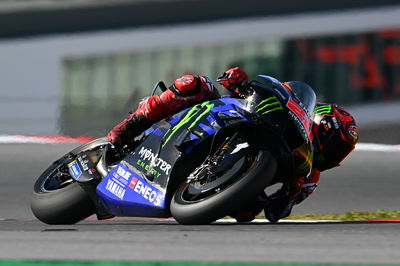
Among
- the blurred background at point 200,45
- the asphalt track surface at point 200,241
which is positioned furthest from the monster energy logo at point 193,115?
the blurred background at point 200,45

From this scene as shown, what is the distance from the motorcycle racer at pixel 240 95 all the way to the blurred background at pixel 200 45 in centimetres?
2046

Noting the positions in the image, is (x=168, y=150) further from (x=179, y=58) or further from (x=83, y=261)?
(x=179, y=58)

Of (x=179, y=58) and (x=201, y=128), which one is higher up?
(x=201, y=128)

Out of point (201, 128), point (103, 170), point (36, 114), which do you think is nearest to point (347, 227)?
point (201, 128)

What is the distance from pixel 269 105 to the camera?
7.12m

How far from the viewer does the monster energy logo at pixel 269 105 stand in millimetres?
7098

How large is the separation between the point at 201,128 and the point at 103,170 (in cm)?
97

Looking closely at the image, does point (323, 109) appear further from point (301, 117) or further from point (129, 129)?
point (129, 129)

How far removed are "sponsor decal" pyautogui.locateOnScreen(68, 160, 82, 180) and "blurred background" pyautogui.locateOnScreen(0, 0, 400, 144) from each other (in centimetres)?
2014

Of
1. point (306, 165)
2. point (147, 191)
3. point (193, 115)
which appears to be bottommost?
point (147, 191)

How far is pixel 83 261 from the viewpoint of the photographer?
477cm

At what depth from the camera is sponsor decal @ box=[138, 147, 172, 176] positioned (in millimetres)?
7027

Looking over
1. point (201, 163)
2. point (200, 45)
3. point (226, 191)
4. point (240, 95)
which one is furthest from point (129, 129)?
point (200, 45)

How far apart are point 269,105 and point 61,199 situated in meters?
1.79
